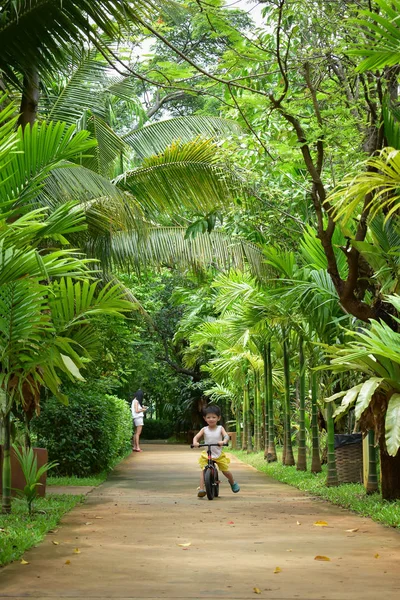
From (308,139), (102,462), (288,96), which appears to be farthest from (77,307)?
(102,462)

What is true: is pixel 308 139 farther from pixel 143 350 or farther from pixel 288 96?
pixel 143 350

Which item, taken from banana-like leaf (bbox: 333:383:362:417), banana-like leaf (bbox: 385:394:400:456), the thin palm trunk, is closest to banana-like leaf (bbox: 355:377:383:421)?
banana-like leaf (bbox: 333:383:362:417)

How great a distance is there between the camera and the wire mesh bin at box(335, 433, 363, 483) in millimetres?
13602

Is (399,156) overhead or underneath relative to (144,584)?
overhead

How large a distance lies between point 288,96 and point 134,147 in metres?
4.83

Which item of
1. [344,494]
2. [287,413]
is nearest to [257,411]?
[287,413]

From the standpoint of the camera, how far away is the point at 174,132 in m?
15.7

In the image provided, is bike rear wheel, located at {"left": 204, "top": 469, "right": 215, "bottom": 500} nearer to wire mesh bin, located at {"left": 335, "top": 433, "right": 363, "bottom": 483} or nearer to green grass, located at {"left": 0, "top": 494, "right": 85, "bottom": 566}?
green grass, located at {"left": 0, "top": 494, "right": 85, "bottom": 566}

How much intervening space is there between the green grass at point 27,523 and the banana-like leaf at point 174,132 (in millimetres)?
6352

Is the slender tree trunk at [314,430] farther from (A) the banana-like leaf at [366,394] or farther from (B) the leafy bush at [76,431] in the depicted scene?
(A) the banana-like leaf at [366,394]

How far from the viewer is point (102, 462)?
55.4 ft

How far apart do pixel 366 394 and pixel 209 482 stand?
3723 mm

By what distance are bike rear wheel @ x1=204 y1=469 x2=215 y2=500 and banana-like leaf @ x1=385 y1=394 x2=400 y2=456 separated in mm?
3936

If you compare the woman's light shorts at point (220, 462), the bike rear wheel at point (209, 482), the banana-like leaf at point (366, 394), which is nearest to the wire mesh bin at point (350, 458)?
the woman's light shorts at point (220, 462)
